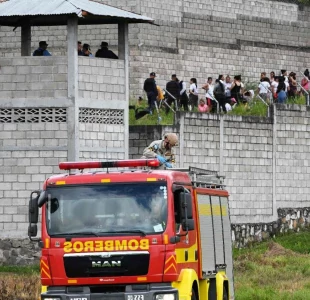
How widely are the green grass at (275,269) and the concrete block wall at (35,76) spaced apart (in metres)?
5.68

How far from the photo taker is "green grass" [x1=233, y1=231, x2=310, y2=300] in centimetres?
2689

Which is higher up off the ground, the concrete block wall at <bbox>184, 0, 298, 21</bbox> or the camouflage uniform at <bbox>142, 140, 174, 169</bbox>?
the concrete block wall at <bbox>184, 0, 298, 21</bbox>

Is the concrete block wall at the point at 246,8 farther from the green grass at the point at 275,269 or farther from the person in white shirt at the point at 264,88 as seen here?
the green grass at the point at 275,269

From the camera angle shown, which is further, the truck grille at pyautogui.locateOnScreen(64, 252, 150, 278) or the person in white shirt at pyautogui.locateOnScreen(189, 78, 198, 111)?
the person in white shirt at pyautogui.locateOnScreen(189, 78, 198, 111)

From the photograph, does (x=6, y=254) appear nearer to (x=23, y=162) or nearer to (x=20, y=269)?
(x=20, y=269)

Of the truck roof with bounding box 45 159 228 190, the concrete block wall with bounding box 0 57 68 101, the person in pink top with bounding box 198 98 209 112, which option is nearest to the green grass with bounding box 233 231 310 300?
the person in pink top with bounding box 198 98 209 112

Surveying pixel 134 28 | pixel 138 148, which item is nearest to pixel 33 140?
pixel 138 148

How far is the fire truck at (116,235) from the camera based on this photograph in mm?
20125

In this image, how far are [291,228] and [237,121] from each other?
3.83m

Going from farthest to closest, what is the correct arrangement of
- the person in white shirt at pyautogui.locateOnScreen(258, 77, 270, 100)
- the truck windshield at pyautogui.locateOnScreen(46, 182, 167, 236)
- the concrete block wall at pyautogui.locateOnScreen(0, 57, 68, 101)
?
the person in white shirt at pyautogui.locateOnScreen(258, 77, 270, 100) → the concrete block wall at pyautogui.locateOnScreen(0, 57, 68, 101) → the truck windshield at pyautogui.locateOnScreen(46, 182, 167, 236)

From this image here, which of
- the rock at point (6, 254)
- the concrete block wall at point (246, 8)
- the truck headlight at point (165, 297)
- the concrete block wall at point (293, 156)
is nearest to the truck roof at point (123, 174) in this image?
the truck headlight at point (165, 297)

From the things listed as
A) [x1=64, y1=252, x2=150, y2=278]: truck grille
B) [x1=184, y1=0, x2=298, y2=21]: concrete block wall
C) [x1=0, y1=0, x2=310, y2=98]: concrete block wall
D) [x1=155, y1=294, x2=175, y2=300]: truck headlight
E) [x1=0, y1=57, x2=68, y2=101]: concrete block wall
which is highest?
[x1=184, y1=0, x2=298, y2=21]: concrete block wall

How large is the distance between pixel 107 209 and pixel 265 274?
1120 cm

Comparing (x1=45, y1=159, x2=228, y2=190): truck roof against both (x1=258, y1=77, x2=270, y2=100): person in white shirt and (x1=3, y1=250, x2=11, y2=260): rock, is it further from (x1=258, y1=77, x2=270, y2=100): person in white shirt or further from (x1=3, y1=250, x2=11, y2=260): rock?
(x1=258, y1=77, x2=270, y2=100): person in white shirt
